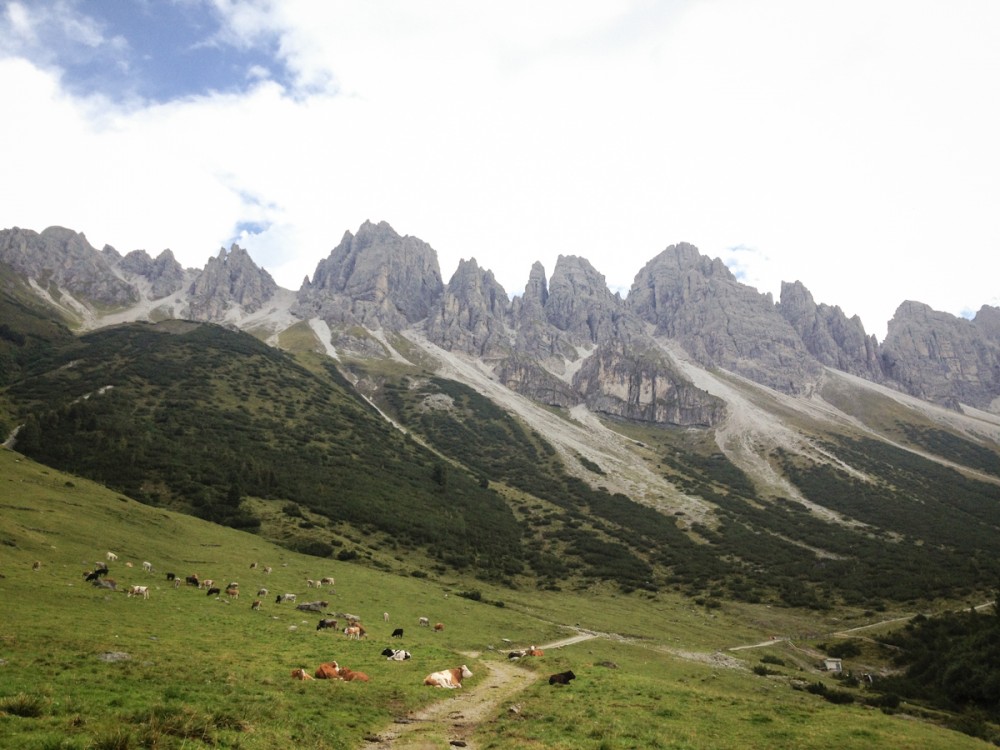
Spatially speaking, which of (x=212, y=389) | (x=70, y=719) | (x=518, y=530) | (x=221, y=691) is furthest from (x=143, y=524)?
(x=212, y=389)

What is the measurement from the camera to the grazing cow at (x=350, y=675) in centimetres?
2303

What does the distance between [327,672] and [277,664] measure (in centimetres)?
234

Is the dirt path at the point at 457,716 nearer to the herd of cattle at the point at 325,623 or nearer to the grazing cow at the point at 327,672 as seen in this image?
the herd of cattle at the point at 325,623

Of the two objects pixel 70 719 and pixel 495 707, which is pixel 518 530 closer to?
pixel 495 707

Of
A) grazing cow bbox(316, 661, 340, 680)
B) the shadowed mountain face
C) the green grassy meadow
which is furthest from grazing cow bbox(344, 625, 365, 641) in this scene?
the shadowed mountain face

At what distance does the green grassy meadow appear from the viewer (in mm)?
14445

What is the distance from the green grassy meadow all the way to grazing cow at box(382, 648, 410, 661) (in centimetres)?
90

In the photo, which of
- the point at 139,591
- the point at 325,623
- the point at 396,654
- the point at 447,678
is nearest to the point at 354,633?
the point at 325,623

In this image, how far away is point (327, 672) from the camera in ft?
74.6

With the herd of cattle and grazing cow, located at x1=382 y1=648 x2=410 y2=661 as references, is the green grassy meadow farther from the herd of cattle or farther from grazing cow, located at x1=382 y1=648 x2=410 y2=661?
grazing cow, located at x1=382 y1=648 x2=410 y2=661

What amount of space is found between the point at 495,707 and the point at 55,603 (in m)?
23.1

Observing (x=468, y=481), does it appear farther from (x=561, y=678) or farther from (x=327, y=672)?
(x=327, y=672)

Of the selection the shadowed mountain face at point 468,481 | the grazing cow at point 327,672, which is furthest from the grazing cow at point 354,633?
the shadowed mountain face at point 468,481

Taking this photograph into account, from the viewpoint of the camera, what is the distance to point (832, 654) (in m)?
54.4
